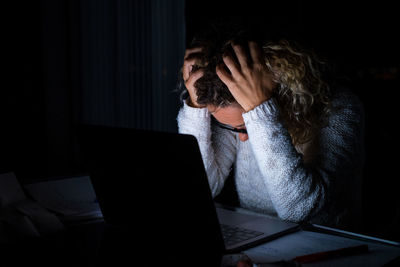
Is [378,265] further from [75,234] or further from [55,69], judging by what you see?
[55,69]

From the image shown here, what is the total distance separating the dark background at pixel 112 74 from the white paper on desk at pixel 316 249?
1041 mm

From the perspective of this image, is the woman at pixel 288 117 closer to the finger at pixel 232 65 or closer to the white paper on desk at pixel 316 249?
the finger at pixel 232 65

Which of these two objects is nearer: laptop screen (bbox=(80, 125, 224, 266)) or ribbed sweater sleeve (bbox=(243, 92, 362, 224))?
laptop screen (bbox=(80, 125, 224, 266))

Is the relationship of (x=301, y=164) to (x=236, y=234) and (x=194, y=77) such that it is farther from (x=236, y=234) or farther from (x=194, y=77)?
(x=194, y=77)

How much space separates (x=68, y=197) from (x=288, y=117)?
728mm

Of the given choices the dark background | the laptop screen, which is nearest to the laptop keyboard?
the laptop screen

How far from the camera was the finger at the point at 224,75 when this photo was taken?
105cm

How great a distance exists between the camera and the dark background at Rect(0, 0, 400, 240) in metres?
2.21

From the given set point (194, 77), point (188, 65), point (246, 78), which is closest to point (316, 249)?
point (246, 78)

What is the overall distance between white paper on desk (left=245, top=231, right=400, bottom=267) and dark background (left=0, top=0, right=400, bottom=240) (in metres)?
1.04

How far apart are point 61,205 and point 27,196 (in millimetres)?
113

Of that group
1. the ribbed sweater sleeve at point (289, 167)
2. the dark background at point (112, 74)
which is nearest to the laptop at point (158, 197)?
the ribbed sweater sleeve at point (289, 167)

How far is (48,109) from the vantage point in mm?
2379

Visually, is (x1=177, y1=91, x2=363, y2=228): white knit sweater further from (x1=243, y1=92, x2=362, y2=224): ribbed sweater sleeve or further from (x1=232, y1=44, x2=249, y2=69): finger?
(x1=232, y1=44, x2=249, y2=69): finger
